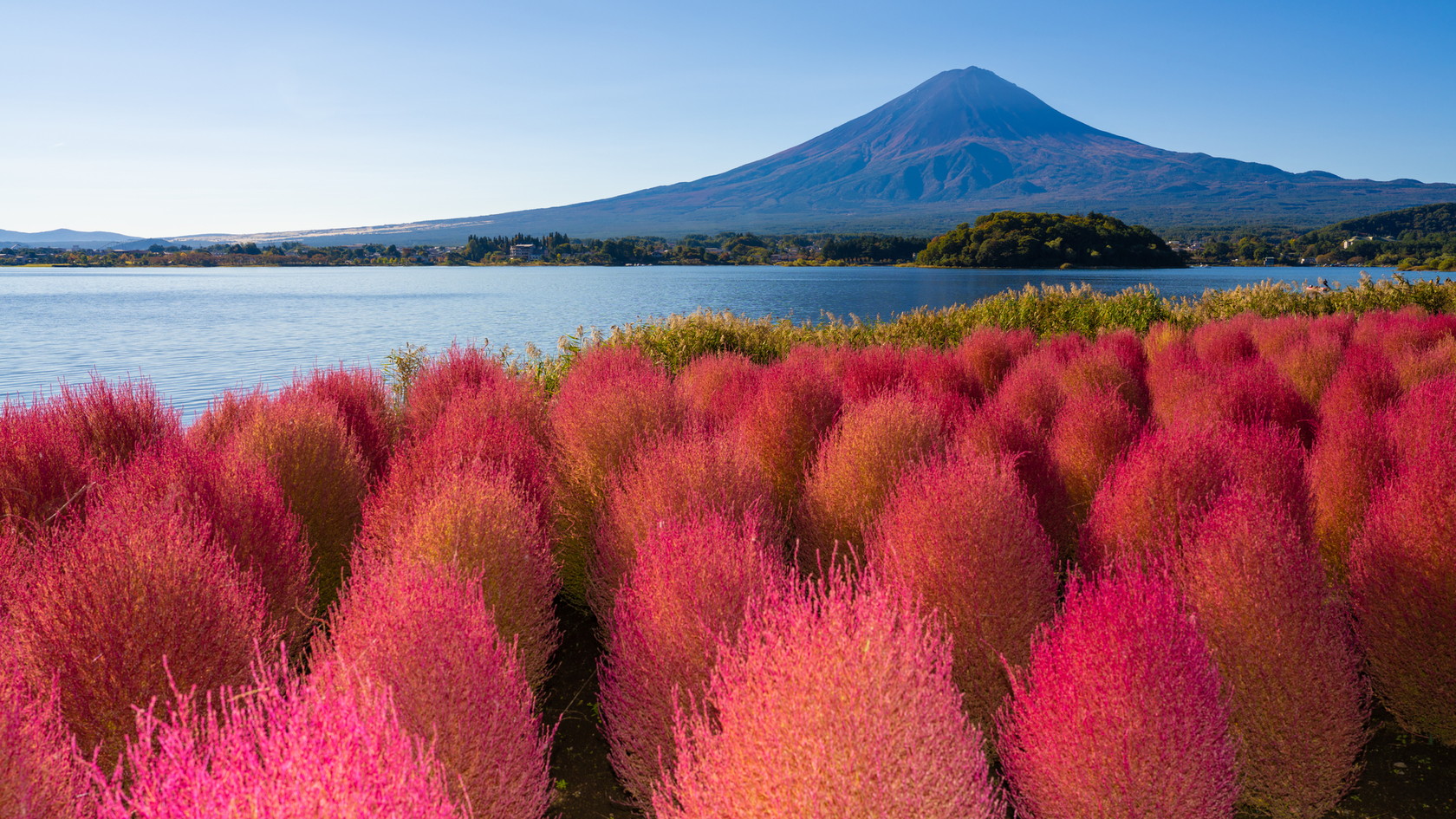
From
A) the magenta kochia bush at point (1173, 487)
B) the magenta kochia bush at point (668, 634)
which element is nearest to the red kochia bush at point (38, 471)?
the magenta kochia bush at point (668, 634)

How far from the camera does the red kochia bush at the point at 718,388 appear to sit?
→ 879 cm

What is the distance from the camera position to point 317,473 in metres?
6.55

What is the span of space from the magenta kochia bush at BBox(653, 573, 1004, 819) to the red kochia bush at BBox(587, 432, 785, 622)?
2.44 metres

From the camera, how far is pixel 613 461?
707 cm

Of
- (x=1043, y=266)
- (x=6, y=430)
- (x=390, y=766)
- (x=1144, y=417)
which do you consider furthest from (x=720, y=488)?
(x=1043, y=266)

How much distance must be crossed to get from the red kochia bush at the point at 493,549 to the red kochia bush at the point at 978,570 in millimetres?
1982

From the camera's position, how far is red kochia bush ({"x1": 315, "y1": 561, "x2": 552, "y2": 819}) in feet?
10.3

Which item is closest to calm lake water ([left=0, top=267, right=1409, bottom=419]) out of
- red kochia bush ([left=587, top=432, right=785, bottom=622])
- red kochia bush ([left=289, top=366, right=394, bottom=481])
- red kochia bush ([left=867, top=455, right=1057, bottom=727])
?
red kochia bush ([left=289, top=366, right=394, bottom=481])

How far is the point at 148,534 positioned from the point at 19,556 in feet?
3.57

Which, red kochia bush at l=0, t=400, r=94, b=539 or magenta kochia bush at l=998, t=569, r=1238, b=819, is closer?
magenta kochia bush at l=998, t=569, r=1238, b=819

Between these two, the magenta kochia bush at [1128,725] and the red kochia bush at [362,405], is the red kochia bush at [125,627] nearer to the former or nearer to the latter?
the magenta kochia bush at [1128,725]

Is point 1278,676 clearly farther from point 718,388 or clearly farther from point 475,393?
point 475,393

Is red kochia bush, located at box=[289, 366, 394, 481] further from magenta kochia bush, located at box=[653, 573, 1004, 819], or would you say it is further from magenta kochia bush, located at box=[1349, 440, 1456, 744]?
magenta kochia bush, located at box=[1349, 440, 1456, 744]

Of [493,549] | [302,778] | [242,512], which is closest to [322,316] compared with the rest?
[242,512]
